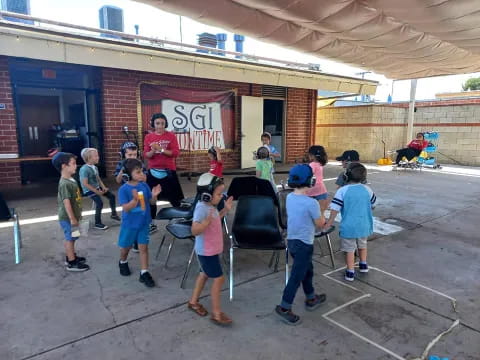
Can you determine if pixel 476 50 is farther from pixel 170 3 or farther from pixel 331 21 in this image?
pixel 170 3

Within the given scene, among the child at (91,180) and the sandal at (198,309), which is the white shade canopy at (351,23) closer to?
the child at (91,180)

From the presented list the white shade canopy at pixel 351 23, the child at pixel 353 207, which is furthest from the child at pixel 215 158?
the child at pixel 353 207

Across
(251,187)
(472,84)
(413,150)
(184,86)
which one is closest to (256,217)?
(251,187)

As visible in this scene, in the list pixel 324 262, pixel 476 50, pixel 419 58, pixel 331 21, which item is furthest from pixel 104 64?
pixel 476 50

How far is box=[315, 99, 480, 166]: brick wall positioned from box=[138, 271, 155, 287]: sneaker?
11619 mm

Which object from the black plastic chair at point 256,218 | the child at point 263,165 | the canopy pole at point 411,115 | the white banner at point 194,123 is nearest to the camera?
the black plastic chair at point 256,218

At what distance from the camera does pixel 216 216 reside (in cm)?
237

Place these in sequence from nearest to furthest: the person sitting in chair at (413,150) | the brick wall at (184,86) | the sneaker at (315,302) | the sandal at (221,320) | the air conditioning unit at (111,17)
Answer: the sandal at (221,320) < the sneaker at (315,302) < the brick wall at (184,86) < the person sitting in chair at (413,150) < the air conditioning unit at (111,17)

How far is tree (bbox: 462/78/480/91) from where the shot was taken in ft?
105

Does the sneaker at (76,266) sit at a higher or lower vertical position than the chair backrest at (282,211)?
lower

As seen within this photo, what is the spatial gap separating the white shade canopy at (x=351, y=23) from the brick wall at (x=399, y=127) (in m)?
7.46

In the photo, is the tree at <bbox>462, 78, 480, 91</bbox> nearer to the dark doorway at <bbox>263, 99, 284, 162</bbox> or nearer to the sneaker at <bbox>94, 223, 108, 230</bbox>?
the dark doorway at <bbox>263, 99, 284, 162</bbox>

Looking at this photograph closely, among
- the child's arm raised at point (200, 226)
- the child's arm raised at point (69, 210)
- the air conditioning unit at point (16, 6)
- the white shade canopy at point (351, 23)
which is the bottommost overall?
the child's arm raised at point (69, 210)

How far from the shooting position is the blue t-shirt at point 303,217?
2404mm
